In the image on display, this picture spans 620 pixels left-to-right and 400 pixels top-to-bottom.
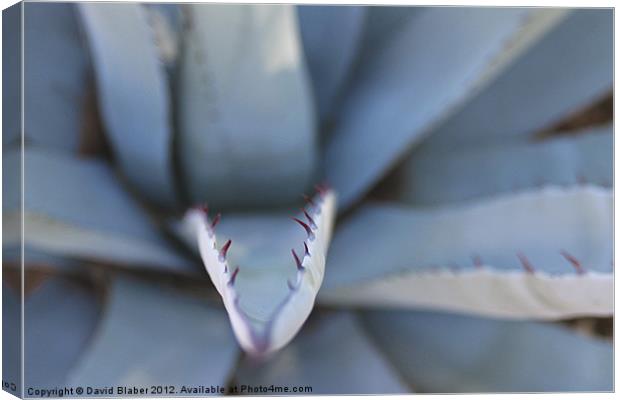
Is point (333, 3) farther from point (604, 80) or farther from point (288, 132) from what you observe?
point (604, 80)

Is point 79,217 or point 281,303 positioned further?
point 79,217

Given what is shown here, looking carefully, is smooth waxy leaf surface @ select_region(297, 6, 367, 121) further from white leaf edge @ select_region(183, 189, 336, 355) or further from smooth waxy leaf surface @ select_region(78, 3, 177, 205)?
white leaf edge @ select_region(183, 189, 336, 355)

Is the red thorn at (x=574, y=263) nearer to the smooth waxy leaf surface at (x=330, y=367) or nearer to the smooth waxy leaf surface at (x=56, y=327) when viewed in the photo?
the smooth waxy leaf surface at (x=330, y=367)

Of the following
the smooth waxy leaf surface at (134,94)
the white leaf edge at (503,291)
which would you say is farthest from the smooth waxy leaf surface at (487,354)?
the smooth waxy leaf surface at (134,94)

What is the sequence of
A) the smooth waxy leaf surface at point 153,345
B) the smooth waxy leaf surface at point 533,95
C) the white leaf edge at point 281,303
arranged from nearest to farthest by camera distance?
the white leaf edge at point 281,303
the smooth waxy leaf surface at point 153,345
the smooth waxy leaf surface at point 533,95

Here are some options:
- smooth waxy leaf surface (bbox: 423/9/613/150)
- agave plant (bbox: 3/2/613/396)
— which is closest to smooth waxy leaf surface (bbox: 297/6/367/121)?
agave plant (bbox: 3/2/613/396)

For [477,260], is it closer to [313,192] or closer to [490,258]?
[490,258]

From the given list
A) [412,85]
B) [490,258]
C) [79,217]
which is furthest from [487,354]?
[79,217]

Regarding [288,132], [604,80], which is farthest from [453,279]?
[604,80]
